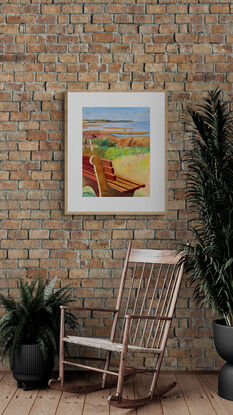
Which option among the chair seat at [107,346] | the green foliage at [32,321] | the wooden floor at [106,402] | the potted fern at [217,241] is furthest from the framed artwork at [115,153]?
the wooden floor at [106,402]

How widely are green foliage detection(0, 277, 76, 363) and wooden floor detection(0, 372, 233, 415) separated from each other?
Answer: 27cm

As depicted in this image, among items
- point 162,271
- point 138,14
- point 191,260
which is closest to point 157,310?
point 162,271

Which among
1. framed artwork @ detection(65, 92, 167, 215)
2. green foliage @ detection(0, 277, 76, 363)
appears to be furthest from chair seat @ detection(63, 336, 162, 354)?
framed artwork @ detection(65, 92, 167, 215)

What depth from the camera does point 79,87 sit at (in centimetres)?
380

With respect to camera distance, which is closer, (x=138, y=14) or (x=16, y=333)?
(x=16, y=333)

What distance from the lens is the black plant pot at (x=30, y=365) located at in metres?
3.26

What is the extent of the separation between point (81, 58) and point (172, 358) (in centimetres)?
251

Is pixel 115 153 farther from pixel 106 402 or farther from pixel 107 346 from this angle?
pixel 106 402

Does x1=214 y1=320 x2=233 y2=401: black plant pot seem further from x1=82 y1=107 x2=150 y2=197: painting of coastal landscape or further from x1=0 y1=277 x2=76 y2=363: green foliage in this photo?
x1=82 y1=107 x2=150 y2=197: painting of coastal landscape

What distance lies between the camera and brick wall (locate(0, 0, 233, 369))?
12.4ft

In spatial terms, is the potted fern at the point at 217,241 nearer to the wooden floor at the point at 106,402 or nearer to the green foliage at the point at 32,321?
the wooden floor at the point at 106,402

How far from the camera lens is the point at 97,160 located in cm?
377

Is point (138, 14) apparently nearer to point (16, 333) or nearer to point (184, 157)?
point (184, 157)

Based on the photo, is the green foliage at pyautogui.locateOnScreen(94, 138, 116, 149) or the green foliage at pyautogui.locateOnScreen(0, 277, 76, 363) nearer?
the green foliage at pyautogui.locateOnScreen(0, 277, 76, 363)
